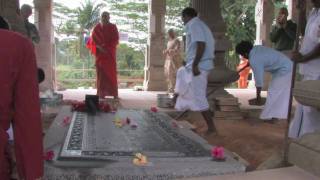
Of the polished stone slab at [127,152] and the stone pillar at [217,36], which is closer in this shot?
the polished stone slab at [127,152]

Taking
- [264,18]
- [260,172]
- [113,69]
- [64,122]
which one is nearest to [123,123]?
[64,122]

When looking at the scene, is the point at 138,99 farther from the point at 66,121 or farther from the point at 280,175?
the point at 280,175

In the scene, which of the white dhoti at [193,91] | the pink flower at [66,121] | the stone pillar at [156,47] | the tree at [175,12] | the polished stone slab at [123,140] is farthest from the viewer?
the tree at [175,12]

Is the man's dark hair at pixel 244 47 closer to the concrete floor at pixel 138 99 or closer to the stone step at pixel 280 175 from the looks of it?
the concrete floor at pixel 138 99

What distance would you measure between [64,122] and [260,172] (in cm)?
328

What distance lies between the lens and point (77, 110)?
22.0 feet

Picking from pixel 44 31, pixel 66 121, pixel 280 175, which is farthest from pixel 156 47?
pixel 280 175

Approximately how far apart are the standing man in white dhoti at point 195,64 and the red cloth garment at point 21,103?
13.4 feet

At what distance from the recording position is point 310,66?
175 inches

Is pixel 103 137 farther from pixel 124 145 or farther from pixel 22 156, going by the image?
pixel 22 156

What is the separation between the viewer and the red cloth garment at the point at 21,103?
227cm

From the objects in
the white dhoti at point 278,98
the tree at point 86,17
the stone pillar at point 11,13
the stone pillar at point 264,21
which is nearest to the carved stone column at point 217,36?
the white dhoti at point 278,98

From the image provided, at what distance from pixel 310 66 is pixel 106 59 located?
6.58m

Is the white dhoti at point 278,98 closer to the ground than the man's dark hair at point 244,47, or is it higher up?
closer to the ground
